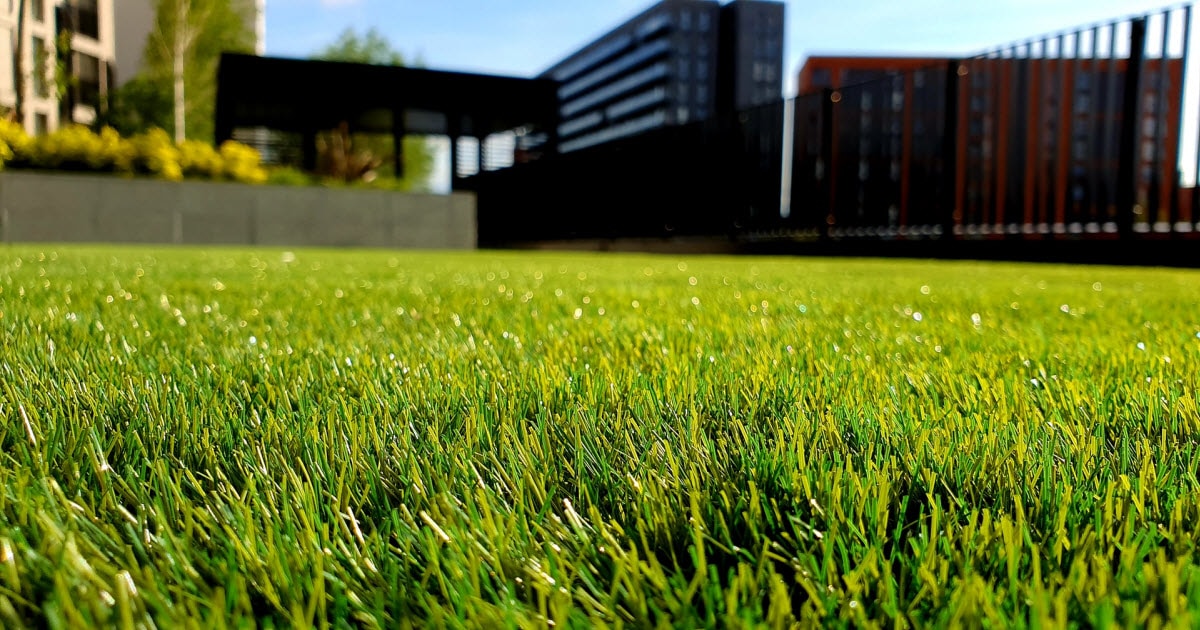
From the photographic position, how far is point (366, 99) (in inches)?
945

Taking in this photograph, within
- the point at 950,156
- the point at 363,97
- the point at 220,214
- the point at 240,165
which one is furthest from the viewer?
the point at 363,97

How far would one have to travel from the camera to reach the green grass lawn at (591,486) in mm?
715

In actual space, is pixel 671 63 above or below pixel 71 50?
above

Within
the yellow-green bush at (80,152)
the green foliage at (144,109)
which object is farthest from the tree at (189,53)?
the yellow-green bush at (80,152)

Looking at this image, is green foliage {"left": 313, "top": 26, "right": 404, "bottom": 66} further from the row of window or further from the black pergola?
the row of window

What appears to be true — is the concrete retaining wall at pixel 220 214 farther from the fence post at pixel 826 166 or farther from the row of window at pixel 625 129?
the row of window at pixel 625 129

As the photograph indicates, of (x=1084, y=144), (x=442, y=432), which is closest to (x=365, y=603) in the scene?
(x=442, y=432)

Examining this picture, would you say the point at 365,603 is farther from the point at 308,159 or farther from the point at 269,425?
the point at 308,159

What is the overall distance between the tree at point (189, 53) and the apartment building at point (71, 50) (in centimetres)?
220

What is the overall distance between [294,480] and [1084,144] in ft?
37.7

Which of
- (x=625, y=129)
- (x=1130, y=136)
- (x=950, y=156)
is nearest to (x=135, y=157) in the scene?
(x=950, y=156)

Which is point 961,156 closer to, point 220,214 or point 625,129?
point 220,214

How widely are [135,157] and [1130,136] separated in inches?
641

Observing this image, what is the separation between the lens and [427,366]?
6.09ft
